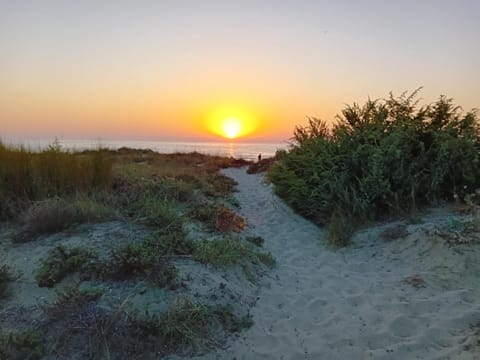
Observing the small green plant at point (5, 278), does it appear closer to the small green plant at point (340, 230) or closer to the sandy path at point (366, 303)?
the sandy path at point (366, 303)

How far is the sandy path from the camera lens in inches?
145

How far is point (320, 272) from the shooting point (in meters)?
5.80

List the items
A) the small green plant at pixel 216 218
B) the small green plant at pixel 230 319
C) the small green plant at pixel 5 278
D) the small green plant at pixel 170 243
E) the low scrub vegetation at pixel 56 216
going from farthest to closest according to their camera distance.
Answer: the small green plant at pixel 216 218 < the low scrub vegetation at pixel 56 216 < the small green plant at pixel 170 243 < the small green plant at pixel 5 278 < the small green plant at pixel 230 319

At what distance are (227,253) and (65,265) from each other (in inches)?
78.1

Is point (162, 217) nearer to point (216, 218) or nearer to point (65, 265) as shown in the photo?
point (216, 218)

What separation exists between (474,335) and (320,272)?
7.89 ft

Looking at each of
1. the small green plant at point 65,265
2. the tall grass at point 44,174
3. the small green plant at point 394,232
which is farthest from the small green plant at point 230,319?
the tall grass at point 44,174

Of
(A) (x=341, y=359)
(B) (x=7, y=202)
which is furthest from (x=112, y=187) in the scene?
(A) (x=341, y=359)

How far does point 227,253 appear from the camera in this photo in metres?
5.46

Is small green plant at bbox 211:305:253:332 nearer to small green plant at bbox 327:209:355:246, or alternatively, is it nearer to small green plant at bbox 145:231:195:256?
small green plant at bbox 145:231:195:256

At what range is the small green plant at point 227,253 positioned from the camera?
207 inches

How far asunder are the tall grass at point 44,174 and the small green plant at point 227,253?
352 centimetres

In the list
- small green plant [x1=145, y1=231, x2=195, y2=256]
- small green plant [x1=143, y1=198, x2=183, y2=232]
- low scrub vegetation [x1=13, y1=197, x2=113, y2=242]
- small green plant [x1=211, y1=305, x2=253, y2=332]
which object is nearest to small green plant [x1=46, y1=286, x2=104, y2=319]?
small green plant [x1=145, y1=231, x2=195, y2=256]

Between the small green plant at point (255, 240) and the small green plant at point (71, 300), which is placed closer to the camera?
the small green plant at point (71, 300)
